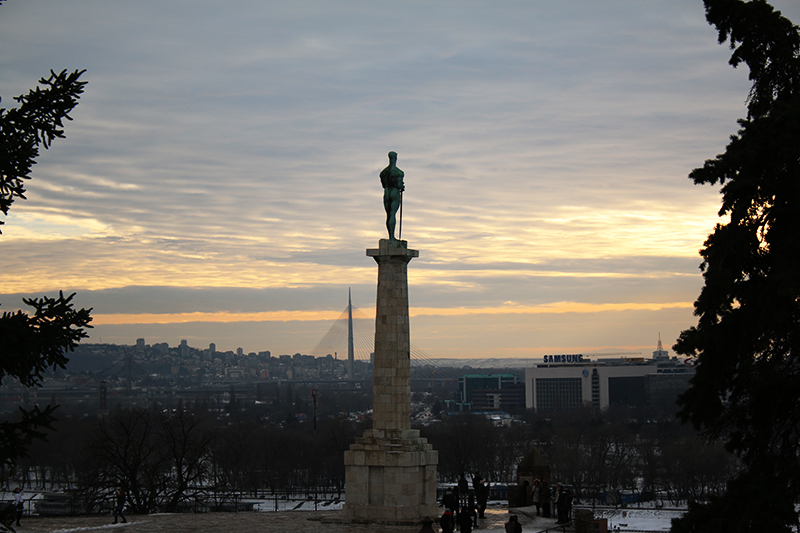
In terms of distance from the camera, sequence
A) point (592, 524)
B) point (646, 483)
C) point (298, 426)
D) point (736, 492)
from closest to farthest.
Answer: point (736, 492), point (592, 524), point (646, 483), point (298, 426)

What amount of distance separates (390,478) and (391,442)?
3.48 ft

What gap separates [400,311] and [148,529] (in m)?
10.1

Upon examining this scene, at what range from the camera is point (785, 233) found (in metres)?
15.4

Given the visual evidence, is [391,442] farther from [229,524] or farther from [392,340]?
[229,524]

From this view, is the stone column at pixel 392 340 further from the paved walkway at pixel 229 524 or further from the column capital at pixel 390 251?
the paved walkway at pixel 229 524

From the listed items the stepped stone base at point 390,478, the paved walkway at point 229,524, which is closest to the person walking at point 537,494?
the paved walkway at point 229,524

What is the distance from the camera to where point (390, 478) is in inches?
1081

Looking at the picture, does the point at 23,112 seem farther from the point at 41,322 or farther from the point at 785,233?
the point at 785,233

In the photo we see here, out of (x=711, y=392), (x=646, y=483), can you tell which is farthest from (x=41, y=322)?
(x=646, y=483)

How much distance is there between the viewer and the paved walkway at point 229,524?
26750 millimetres

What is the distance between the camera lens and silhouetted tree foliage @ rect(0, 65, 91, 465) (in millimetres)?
10266

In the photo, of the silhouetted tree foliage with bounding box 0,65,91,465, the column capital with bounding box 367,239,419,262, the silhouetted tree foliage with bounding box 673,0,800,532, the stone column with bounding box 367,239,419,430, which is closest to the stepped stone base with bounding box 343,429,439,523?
the stone column with bounding box 367,239,419,430

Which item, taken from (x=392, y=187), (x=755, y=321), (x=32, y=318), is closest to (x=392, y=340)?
(x=392, y=187)

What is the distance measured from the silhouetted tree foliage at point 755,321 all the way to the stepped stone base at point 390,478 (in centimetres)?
1317
